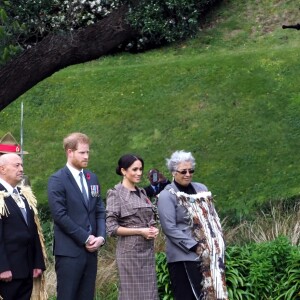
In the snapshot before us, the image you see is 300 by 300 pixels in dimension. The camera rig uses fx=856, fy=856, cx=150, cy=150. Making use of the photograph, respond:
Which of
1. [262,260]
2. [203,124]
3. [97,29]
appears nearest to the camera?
[262,260]

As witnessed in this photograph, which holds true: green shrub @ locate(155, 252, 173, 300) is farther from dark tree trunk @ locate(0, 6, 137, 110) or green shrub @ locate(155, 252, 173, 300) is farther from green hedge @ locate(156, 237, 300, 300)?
dark tree trunk @ locate(0, 6, 137, 110)

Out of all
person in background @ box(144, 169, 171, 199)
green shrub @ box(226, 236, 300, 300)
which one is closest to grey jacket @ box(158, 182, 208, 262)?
green shrub @ box(226, 236, 300, 300)

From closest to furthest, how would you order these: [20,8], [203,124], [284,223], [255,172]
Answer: [284,223] → [20,8] → [255,172] → [203,124]

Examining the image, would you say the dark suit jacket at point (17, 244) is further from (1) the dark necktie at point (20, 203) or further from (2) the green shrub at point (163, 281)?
(2) the green shrub at point (163, 281)

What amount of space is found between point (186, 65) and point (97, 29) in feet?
20.2

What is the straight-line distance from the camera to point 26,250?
23.0 feet

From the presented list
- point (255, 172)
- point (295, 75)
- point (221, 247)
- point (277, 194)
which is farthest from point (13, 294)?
point (295, 75)

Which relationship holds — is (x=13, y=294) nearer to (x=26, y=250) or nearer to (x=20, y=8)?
(x=26, y=250)

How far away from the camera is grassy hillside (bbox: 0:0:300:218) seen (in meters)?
14.8

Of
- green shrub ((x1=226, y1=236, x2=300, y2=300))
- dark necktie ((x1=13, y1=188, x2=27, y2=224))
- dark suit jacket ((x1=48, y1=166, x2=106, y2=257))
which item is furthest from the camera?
green shrub ((x1=226, y1=236, x2=300, y2=300))

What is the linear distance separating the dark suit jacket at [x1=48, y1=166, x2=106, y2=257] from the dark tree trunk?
419 cm

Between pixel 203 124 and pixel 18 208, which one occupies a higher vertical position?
pixel 18 208

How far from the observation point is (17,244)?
693 centimetres

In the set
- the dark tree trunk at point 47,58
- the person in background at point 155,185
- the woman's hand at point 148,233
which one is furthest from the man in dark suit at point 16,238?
the dark tree trunk at point 47,58
